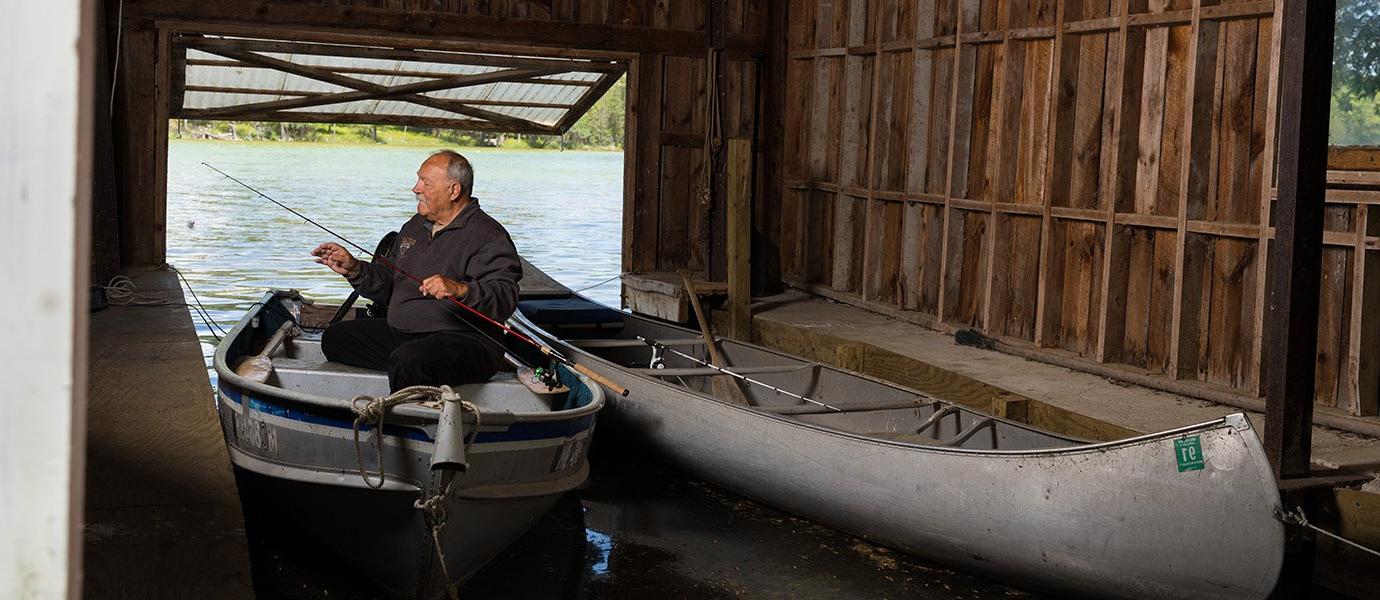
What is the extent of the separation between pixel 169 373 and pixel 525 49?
594 centimetres

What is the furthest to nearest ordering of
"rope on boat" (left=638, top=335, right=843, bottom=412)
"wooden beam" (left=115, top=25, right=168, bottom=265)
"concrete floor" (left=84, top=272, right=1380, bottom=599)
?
1. "wooden beam" (left=115, top=25, right=168, bottom=265)
2. "rope on boat" (left=638, top=335, right=843, bottom=412)
3. "concrete floor" (left=84, top=272, right=1380, bottom=599)

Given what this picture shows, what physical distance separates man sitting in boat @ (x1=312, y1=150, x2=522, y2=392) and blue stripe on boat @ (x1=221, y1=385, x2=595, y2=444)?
2.01ft

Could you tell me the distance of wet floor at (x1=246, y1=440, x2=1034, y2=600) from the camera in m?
5.68

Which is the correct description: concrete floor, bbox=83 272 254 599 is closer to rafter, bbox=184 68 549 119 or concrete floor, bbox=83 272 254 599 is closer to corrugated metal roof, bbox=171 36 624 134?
corrugated metal roof, bbox=171 36 624 134

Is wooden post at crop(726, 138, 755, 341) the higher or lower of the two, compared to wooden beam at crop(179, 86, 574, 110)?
lower

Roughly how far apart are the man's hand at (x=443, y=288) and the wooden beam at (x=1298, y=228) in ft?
11.3

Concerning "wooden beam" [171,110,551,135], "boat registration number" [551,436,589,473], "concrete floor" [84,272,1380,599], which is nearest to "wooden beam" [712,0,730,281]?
"concrete floor" [84,272,1380,599]

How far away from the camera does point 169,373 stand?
6.22 m

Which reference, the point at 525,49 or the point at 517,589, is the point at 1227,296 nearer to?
the point at 517,589

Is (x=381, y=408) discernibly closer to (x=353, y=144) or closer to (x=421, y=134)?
(x=353, y=144)

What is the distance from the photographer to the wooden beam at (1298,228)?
4914 mm

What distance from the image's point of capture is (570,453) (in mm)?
5594

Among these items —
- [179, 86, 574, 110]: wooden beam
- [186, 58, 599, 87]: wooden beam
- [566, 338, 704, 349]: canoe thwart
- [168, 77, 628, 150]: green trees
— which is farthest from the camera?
[168, 77, 628, 150]: green trees

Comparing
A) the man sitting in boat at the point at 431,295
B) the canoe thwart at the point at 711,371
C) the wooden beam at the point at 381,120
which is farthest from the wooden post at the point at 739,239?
the wooden beam at the point at 381,120
